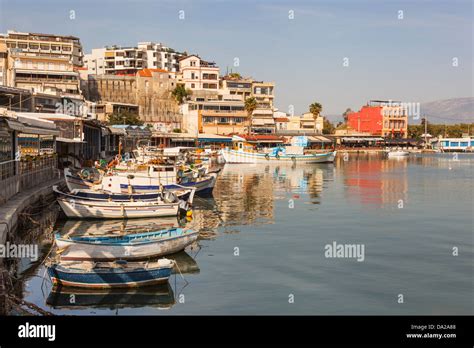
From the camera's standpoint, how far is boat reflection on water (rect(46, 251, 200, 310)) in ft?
59.2

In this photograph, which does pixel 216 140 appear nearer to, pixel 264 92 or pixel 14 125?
pixel 264 92

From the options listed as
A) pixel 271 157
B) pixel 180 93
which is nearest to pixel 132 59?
pixel 180 93

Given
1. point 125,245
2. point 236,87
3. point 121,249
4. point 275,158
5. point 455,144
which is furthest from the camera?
point 455,144

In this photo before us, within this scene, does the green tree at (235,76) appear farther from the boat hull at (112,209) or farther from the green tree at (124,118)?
the boat hull at (112,209)

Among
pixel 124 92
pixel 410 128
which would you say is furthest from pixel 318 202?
pixel 410 128

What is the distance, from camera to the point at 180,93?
127 metres

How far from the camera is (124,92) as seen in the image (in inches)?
4948

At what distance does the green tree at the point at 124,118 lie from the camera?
353ft

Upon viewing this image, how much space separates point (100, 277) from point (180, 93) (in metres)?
110

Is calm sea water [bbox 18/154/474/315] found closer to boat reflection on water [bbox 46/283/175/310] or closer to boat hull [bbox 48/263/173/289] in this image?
boat reflection on water [bbox 46/283/175/310]

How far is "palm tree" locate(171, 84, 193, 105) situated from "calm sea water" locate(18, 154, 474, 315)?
82.5 meters

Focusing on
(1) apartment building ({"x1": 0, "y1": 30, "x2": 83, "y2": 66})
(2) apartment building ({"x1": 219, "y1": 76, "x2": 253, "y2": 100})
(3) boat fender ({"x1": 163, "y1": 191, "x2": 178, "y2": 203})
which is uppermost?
(1) apartment building ({"x1": 0, "y1": 30, "x2": 83, "y2": 66})

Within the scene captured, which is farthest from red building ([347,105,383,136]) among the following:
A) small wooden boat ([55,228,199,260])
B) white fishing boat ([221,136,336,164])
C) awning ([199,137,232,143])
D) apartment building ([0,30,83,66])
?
small wooden boat ([55,228,199,260])

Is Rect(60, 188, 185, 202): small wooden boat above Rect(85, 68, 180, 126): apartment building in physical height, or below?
below
